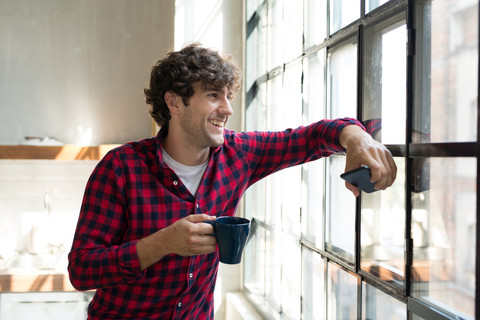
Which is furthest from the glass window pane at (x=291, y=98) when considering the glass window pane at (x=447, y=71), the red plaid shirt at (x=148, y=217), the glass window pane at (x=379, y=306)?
the glass window pane at (x=447, y=71)

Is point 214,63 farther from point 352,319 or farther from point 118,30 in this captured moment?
point 118,30

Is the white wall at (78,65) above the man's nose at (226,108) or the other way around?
above

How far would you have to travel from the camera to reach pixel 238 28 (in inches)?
121

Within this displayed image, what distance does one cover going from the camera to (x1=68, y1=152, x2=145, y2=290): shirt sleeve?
4.04ft

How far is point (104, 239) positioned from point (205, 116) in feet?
1.42

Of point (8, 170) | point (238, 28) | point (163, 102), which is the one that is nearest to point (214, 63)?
point (163, 102)

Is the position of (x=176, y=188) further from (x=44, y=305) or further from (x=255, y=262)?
(x=44, y=305)

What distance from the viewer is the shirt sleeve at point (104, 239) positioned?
1231 millimetres

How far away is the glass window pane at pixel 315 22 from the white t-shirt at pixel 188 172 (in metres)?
0.71

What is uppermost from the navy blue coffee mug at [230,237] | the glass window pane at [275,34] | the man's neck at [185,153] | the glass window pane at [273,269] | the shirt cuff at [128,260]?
the glass window pane at [275,34]

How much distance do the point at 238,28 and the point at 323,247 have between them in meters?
1.71

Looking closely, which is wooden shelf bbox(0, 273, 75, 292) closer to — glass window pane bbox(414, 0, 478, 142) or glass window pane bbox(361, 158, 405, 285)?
glass window pane bbox(361, 158, 405, 285)

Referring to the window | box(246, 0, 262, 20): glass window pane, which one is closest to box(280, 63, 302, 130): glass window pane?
the window

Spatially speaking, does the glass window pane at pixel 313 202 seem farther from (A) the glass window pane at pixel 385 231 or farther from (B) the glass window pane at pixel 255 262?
(B) the glass window pane at pixel 255 262
